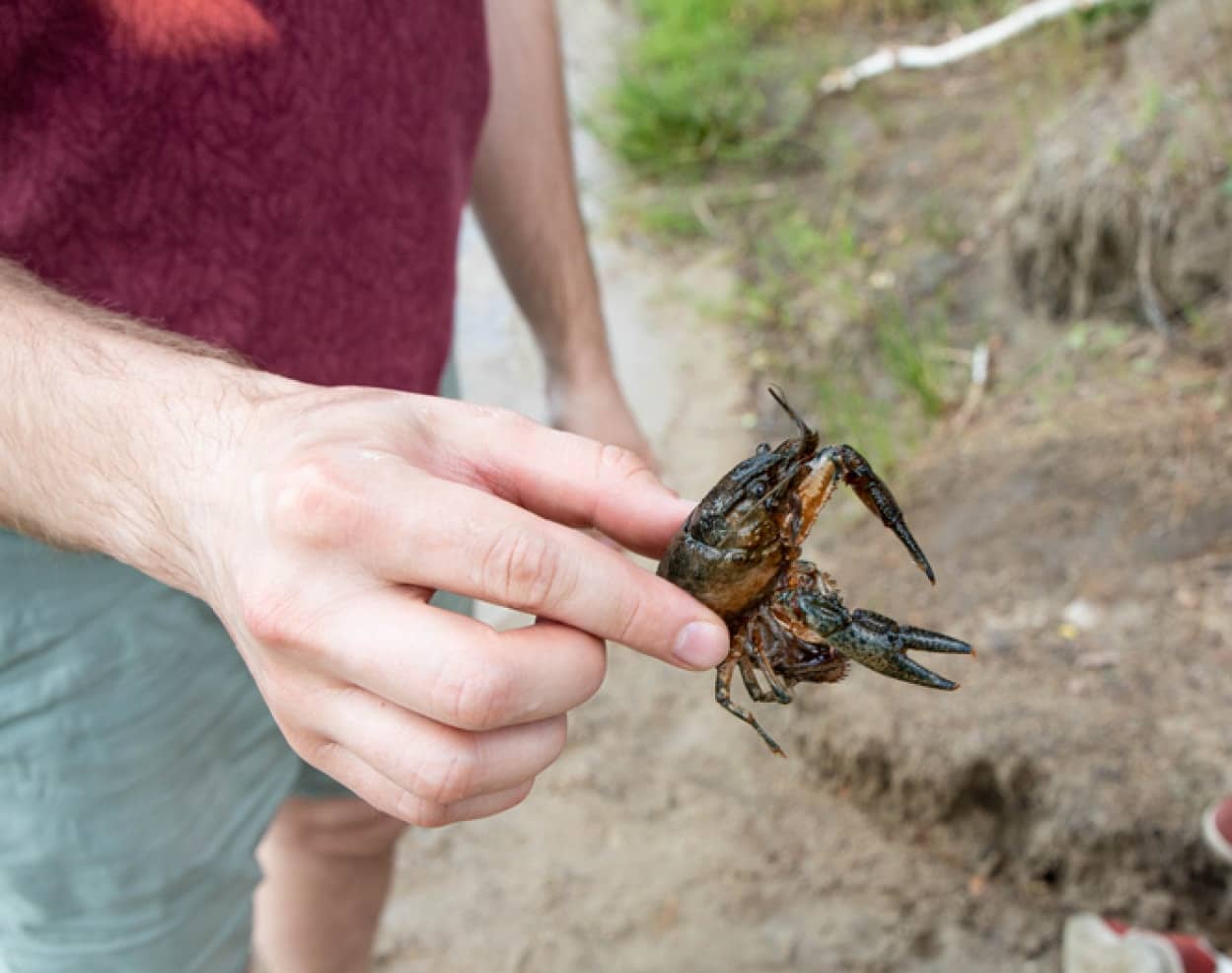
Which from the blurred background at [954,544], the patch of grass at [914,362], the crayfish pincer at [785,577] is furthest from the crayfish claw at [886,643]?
the patch of grass at [914,362]

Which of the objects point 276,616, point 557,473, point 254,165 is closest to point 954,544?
point 254,165

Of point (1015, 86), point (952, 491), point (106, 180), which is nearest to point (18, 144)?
point (106, 180)

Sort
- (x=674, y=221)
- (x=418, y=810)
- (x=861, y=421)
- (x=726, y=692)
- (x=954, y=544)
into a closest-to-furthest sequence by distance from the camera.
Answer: (x=418, y=810) < (x=726, y=692) < (x=954, y=544) < (x=861, y=421) < (x=674, y=221)

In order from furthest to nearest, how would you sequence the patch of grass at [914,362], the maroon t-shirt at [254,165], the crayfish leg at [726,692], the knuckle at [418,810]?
the patch of grass at [914,362] < the crayfish leg at [726,692] < the maroon t-shirt at [254,165] < the knuckle at [418,810]

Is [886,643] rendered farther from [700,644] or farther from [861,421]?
[861,421]

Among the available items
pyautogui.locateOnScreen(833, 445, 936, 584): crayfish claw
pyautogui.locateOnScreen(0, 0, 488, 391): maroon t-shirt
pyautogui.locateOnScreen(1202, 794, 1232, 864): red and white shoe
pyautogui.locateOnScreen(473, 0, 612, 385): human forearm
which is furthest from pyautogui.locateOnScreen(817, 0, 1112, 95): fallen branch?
pyautogui.locateOnScreen(833, 445, 936, 584): crayfish claw

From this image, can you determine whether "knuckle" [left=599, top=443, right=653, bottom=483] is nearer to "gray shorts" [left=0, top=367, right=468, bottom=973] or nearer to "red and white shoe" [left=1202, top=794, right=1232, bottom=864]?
"gray shorts" [left=0, top=367, right=468, bottom=973]

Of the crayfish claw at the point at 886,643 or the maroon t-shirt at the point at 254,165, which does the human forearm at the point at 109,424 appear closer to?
the maroon t-shirt at the point at 254,165
